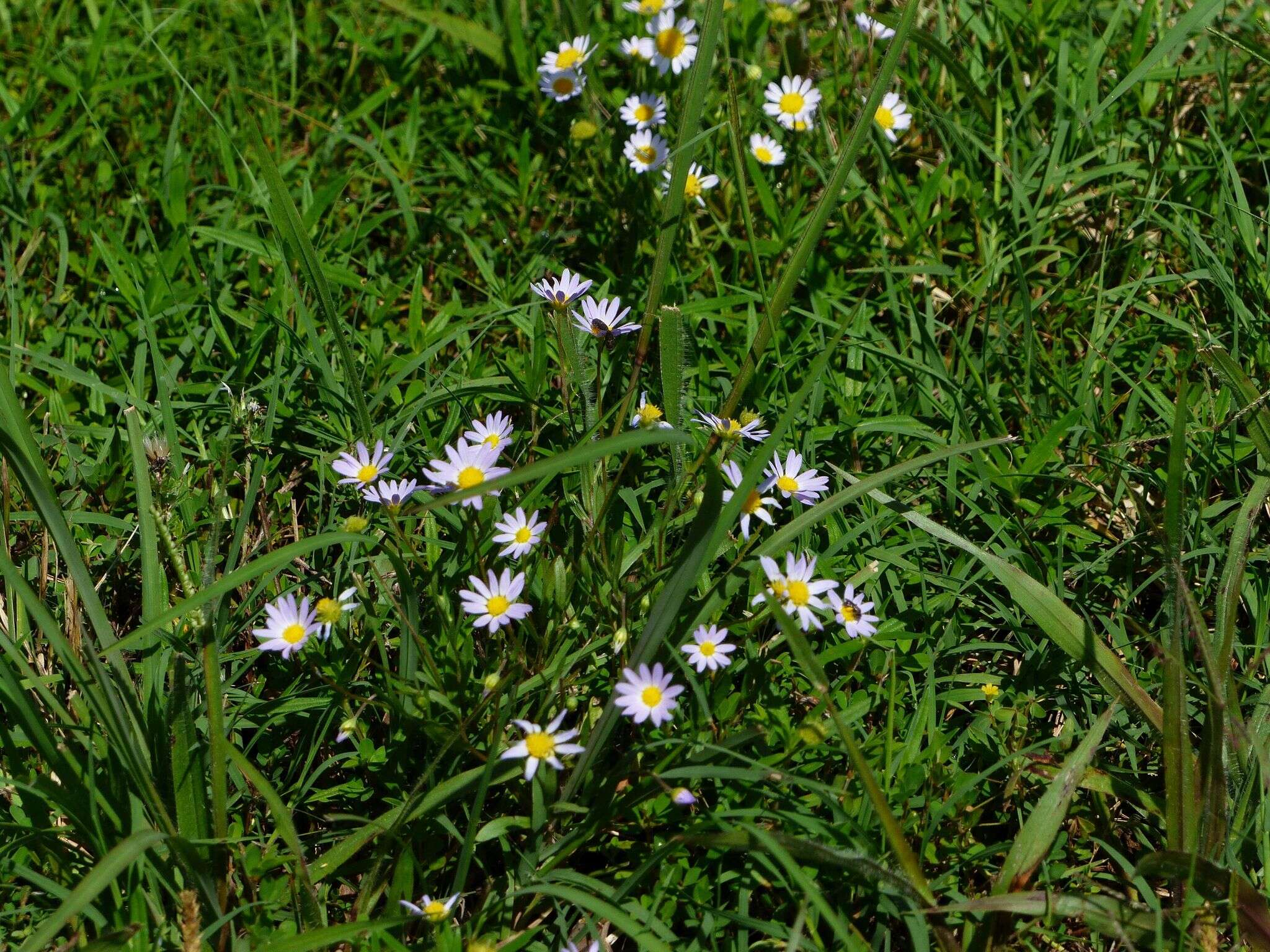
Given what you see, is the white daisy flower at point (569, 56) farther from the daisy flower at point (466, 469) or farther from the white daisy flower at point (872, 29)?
the daisy flower at point (466, 469)

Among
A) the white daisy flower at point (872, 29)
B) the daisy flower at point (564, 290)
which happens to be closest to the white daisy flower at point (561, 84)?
the white daisy flower at point (872, 29)

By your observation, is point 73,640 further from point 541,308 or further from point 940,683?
point 940,683

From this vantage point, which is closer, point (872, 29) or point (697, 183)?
point (697, 183)

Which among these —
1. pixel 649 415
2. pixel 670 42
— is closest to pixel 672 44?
pixel 670 42

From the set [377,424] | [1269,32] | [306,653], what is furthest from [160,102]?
[1269,32]

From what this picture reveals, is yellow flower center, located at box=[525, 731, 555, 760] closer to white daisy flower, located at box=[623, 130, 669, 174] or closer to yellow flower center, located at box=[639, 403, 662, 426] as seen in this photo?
yellow flower center, located at box=[639, 403, 662, 426]

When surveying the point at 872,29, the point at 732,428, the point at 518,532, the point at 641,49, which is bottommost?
the point at 518,532

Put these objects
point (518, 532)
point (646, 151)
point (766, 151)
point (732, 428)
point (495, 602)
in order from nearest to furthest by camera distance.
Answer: point (495, 602) → point (518, 532) → point (732, 428) → point (646, 151) → point (766, 151)

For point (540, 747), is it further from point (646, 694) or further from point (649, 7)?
point (649, 7)
